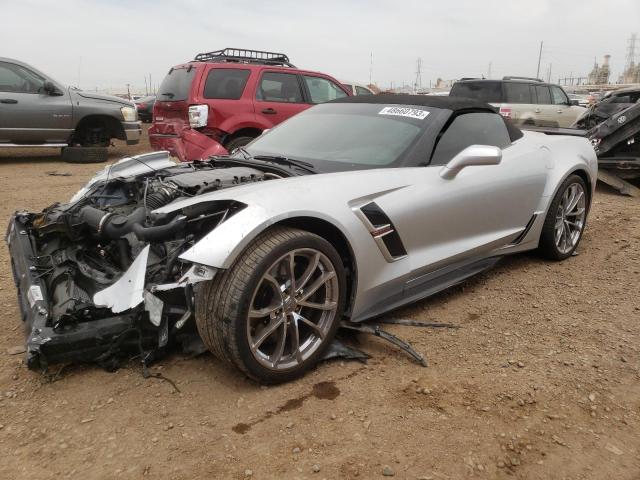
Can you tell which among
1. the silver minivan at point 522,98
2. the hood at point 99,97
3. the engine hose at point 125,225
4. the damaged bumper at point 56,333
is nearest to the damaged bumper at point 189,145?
the engine hose at point 125,225

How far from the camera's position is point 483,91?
12.0 metres

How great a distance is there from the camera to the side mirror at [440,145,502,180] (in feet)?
10.1

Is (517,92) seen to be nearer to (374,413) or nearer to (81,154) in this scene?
(81,154)

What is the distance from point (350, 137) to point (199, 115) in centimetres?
414

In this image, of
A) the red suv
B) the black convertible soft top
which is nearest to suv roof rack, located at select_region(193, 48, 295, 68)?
the red suv

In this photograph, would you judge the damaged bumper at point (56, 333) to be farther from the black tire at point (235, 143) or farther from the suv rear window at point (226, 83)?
the suv rear window at point (226, 83)

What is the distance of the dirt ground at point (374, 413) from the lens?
210 cm

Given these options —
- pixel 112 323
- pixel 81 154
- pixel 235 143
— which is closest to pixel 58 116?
pixel 81 154

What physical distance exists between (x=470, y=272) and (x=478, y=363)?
858 millimetres

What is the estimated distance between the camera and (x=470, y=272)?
3600 mm

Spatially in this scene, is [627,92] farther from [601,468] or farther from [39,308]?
[39,308]

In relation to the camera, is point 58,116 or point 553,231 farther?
point 58,116

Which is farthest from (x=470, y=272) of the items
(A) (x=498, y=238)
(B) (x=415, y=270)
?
(B) (x=415, y=270)

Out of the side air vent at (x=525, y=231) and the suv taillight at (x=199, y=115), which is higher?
the suv taillight at (x=199, y=115)
